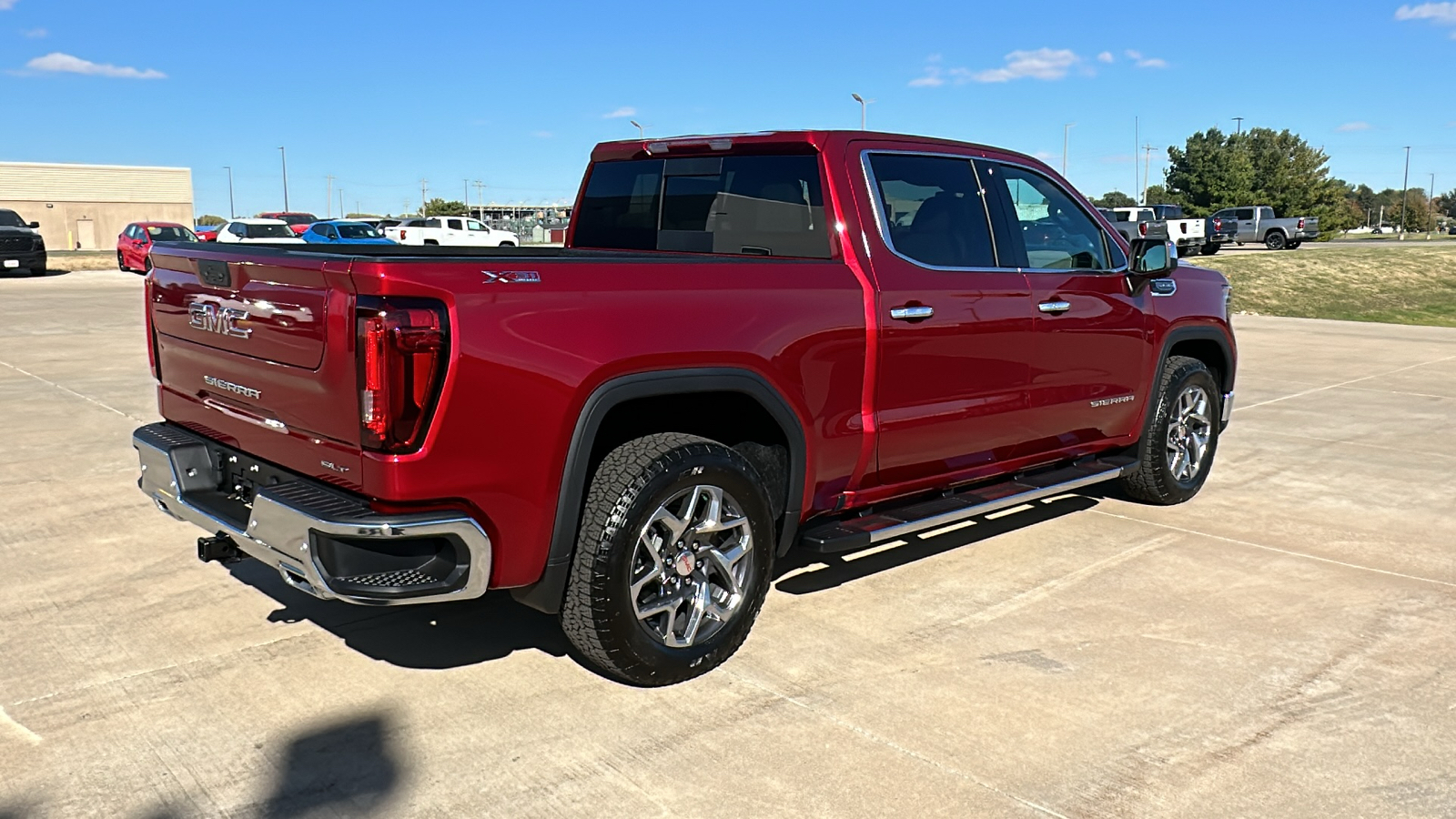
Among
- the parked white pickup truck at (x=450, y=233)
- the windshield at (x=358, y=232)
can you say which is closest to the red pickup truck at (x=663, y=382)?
the windshield at (x=358, y=232)

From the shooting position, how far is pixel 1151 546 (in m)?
5.72

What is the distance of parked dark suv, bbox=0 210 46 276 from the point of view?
29.4 meters

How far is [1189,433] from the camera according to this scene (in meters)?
6.57

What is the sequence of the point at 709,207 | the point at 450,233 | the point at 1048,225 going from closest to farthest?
the point at 709,207
the point at 1048,225
the point at 450,233

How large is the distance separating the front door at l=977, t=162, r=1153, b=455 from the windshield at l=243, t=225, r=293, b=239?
94.7ft

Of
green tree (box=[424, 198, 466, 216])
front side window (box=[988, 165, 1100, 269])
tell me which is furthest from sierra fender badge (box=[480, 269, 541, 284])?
green tree (box=[424, 198, 466, 216])

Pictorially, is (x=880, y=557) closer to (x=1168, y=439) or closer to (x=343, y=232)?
(x=1168, y=439)

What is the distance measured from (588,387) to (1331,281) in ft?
86.8

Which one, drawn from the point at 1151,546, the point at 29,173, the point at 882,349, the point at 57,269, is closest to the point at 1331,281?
the point at 1151,546

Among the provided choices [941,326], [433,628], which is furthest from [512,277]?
[941,326]

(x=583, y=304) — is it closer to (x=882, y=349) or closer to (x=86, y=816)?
(x=882, y=349)

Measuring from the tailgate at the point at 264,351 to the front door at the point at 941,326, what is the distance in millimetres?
2079

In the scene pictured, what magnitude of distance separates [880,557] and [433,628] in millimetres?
2117

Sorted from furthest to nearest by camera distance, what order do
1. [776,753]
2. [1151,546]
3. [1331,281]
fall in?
[1331,281] → [1151,546] → [776,753]
